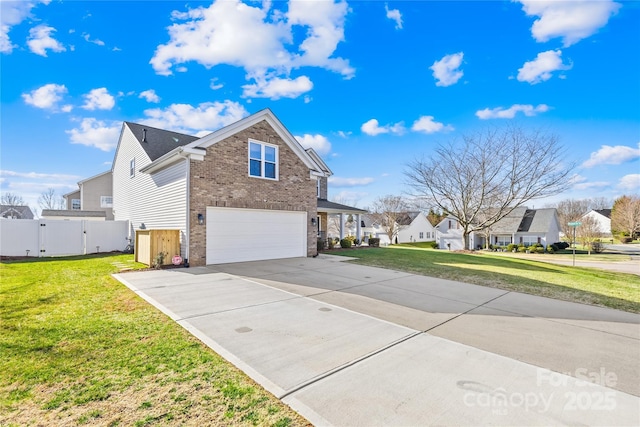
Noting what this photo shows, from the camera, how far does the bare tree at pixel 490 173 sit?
71.7ft

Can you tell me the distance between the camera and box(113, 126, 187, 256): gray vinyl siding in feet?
37.1

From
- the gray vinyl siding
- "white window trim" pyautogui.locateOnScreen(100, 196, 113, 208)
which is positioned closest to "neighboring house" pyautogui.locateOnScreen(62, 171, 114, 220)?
"white window trim" pyautogui.locateOnScreen(100, 196, 113, 208)

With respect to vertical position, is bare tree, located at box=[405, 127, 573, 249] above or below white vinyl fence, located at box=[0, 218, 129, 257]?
above

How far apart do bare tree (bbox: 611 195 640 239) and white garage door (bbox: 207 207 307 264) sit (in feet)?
177

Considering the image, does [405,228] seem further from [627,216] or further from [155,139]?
[155,139]

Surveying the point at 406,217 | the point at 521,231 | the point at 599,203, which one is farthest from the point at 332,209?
the point at 599,203

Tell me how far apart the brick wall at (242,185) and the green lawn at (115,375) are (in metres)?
5.57

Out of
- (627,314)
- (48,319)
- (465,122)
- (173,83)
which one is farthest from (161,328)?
(465,122)

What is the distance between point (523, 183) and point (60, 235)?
29722 mm

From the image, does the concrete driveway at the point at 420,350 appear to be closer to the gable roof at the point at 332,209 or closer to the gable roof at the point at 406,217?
the gable roof at the point at 332,209

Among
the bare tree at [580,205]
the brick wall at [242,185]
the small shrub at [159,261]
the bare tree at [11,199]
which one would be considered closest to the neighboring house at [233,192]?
the brick wall at [242,185]

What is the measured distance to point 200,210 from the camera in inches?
430

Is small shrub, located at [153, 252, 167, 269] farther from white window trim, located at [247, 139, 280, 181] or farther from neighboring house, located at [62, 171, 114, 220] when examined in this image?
neighboring house, located at [62, 171, 114, 220]

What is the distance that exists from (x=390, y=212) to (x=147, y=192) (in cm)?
3428
